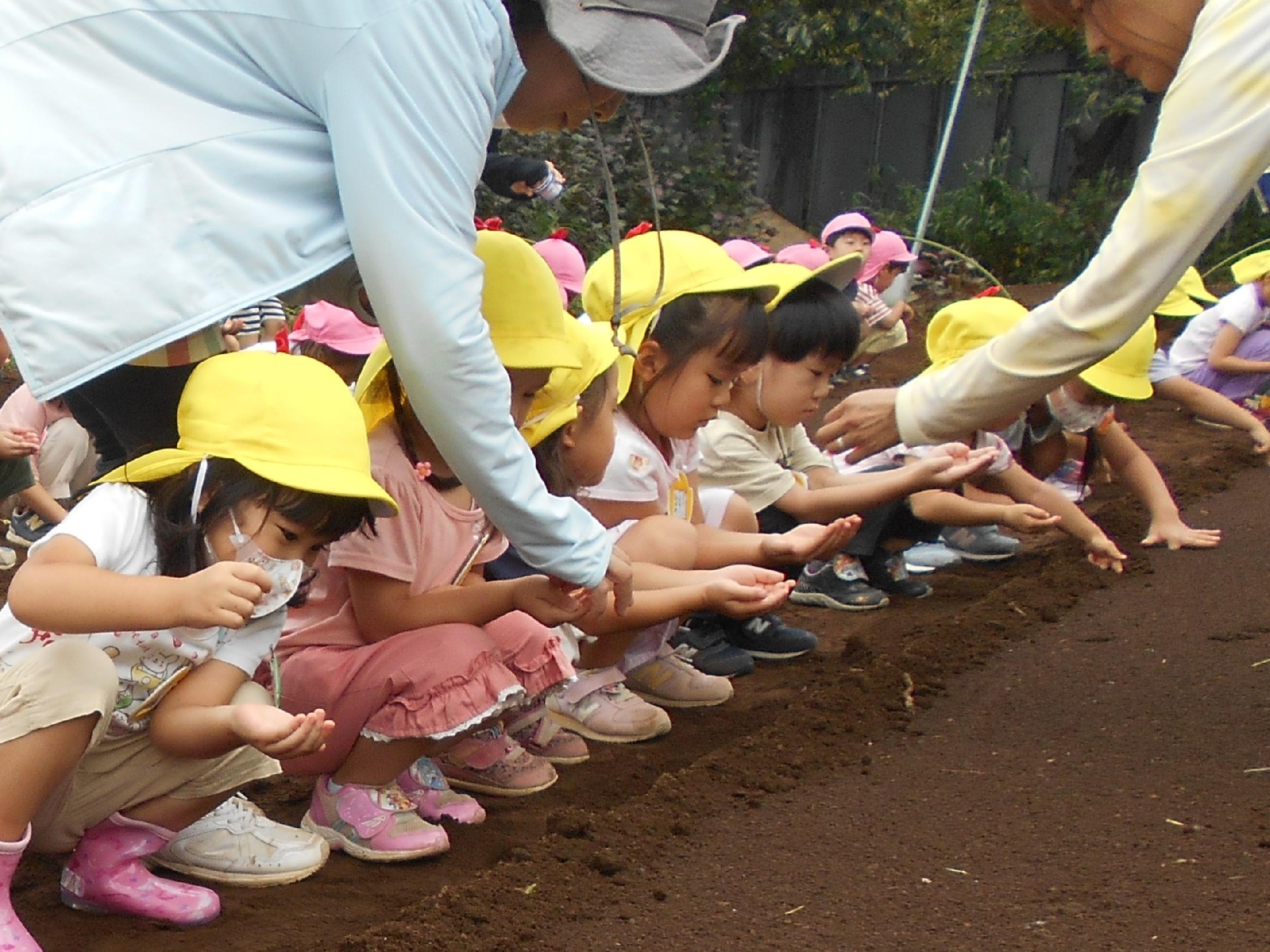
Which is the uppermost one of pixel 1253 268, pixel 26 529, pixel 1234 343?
pixel 1253 268

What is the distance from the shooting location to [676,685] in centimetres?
355

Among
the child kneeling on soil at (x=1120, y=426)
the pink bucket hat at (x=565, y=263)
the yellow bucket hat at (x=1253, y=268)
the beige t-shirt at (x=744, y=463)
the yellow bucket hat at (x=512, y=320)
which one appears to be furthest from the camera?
the yellow bucket hat at (x=1253, y=268)

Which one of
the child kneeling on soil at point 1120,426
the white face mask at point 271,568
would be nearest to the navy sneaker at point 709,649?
the child kneeling on soil at point 1120,426

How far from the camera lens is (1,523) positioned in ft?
18.2

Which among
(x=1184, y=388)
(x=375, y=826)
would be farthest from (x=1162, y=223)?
(x=1184, y=388)

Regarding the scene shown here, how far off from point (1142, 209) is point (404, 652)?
1503 mm

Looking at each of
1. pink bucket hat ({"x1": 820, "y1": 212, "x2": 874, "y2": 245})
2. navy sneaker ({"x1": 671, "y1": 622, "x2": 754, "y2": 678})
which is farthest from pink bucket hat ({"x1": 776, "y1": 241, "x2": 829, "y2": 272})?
navy sneaker ({"x1": 671, "y1": 622, "x2": 754, "y2": 678})

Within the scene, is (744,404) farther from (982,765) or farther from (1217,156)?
(1217,156)

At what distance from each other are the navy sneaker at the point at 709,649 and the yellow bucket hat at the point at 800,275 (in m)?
0.87

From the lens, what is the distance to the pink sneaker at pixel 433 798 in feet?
9.09

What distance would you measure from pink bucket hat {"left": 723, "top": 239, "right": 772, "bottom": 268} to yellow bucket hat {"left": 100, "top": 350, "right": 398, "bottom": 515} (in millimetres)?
2707

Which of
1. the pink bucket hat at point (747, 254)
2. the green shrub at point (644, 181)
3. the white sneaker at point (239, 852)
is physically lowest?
the green shrub at point (644, 181)

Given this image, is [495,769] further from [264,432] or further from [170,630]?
[264,432]

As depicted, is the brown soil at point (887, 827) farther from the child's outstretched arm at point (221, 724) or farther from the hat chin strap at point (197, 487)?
the hat chin strap at point (197, 487)
